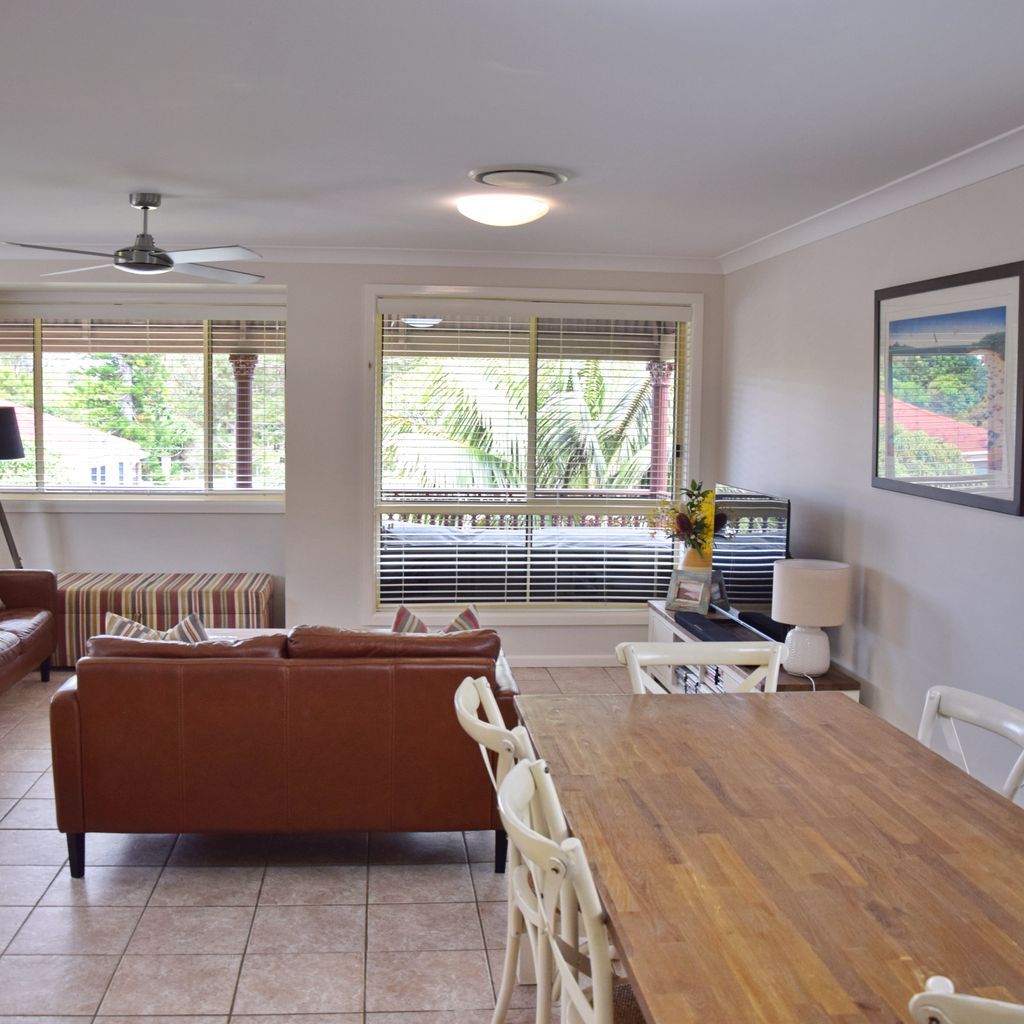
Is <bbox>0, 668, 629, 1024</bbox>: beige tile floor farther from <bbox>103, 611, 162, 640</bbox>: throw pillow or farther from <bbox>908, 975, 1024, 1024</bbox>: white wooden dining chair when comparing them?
<bbox>908, 975, 1024, 1024</bbox>: white wooden dining chair

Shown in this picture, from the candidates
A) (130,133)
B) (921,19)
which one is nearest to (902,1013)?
(921,19)

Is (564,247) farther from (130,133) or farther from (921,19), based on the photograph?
(921,19)

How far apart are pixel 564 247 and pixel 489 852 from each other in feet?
11.2

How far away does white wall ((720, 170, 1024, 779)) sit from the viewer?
3504 mm

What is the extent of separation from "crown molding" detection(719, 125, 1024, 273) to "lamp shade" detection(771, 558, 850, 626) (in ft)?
4.68

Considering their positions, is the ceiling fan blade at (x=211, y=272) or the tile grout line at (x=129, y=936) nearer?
the tile grout line at (x=129, y=936)

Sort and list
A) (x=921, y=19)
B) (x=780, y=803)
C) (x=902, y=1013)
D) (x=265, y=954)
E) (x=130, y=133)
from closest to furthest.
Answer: (x=902, y=1013), (x=780, y=803), (x=921, y=19), (x=265, y=954), (x=130, y=133)

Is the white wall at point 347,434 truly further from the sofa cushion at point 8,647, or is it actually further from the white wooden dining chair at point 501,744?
the white wooden dining chair at point 501,744

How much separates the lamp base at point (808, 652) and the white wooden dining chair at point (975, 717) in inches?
66.0

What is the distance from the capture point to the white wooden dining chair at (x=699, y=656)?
3.01 meters

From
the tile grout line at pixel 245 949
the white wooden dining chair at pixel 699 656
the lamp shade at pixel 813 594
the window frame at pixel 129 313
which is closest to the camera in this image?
the tile grout line at pixel 245 949

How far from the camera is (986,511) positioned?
3504 mm

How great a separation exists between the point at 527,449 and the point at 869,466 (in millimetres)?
2516

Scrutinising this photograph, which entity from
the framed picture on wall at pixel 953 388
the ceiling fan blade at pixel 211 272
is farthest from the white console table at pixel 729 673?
the ceiling fan blade at pixel 211 272
